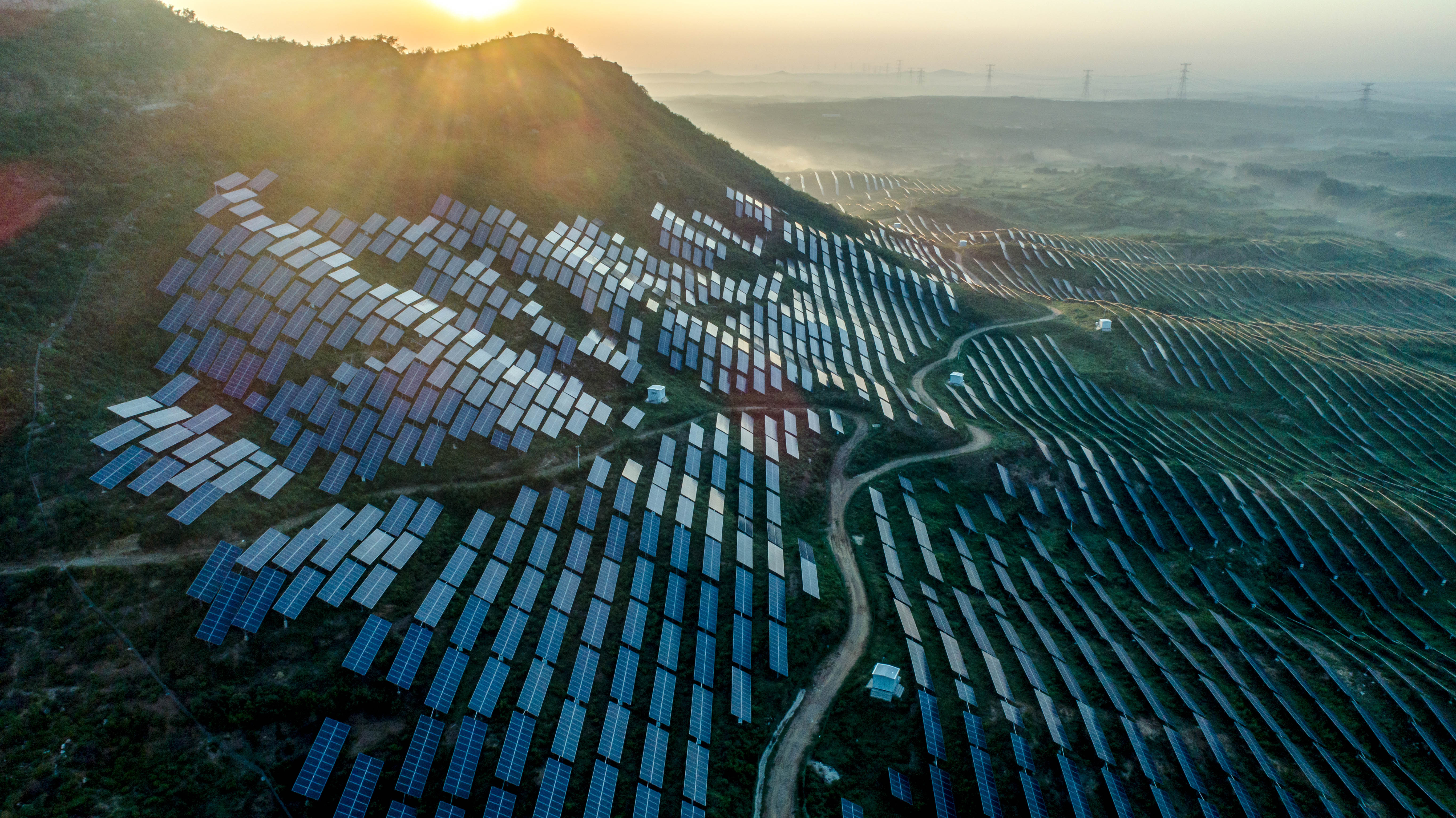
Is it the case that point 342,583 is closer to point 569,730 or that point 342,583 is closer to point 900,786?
point 569,730

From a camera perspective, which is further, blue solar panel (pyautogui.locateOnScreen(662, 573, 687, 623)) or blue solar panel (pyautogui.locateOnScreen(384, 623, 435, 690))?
blue solar panel (pyautogui.locateOnScreen(662, 573, 687, 623))

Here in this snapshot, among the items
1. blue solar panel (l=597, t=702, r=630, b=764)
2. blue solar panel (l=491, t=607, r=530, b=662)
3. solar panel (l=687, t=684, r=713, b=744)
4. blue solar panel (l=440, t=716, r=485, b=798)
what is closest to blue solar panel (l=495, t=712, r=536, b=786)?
blue solar panel (l=440, t=716, r=485, b=798)

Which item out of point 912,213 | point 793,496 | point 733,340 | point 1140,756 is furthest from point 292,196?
point 912,213

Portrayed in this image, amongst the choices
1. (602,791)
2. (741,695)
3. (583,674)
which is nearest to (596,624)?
(583,674)

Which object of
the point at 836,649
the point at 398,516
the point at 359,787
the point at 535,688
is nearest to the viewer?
the point at 359,787

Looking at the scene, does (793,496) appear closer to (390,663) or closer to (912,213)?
(390,663)

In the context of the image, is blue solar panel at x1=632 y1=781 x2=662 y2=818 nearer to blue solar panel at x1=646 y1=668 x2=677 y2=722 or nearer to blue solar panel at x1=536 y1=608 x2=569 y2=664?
blue solar panel at x1=646 y1=668 x2=677 y2=722

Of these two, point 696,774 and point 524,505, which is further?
point 524,505
